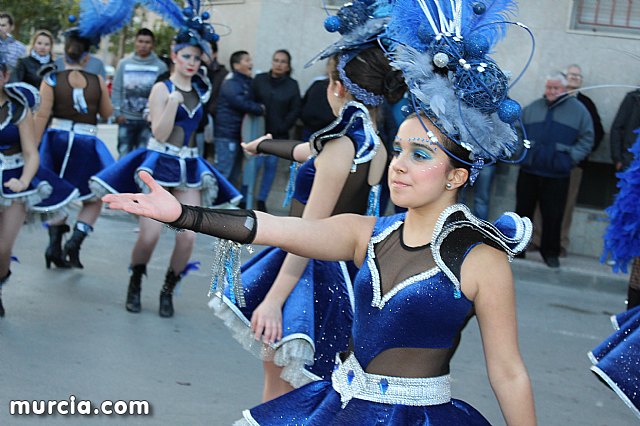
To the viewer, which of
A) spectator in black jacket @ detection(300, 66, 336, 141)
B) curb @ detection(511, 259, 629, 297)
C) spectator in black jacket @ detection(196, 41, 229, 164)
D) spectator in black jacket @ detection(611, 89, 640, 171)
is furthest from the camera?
spectator in black jacket @ detection(196, 41, 229, 164)

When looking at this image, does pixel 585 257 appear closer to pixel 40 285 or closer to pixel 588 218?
pixel 588 218

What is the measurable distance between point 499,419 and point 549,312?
2.93 metres

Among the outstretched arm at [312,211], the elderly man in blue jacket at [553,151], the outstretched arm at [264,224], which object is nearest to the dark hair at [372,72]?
the outstretched arm at [312,211]

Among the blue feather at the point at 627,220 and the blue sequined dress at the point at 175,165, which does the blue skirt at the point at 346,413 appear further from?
the blue sequined dress at the point at 175,165

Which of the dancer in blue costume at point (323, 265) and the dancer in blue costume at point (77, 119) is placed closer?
the dancer in blue costume at point (323, 265)

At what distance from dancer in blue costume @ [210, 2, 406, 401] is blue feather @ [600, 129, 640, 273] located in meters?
1.57

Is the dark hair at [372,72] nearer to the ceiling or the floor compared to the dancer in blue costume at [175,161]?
nearer to the ceiling

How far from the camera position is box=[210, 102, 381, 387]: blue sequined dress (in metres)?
3.90

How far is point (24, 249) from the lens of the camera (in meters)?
8.53

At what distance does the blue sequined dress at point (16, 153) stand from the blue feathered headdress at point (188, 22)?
40.7 inches

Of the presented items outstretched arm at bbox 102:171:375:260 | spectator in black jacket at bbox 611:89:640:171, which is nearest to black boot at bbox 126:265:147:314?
outstretched arm at bbox 102:171:375:260

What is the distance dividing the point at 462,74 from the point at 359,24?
1324 mm

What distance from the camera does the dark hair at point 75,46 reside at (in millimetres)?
7633

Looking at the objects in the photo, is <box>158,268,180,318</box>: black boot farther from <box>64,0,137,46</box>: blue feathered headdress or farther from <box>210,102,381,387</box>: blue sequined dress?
<box>210,102,381,387</box>: blue sequined dress
